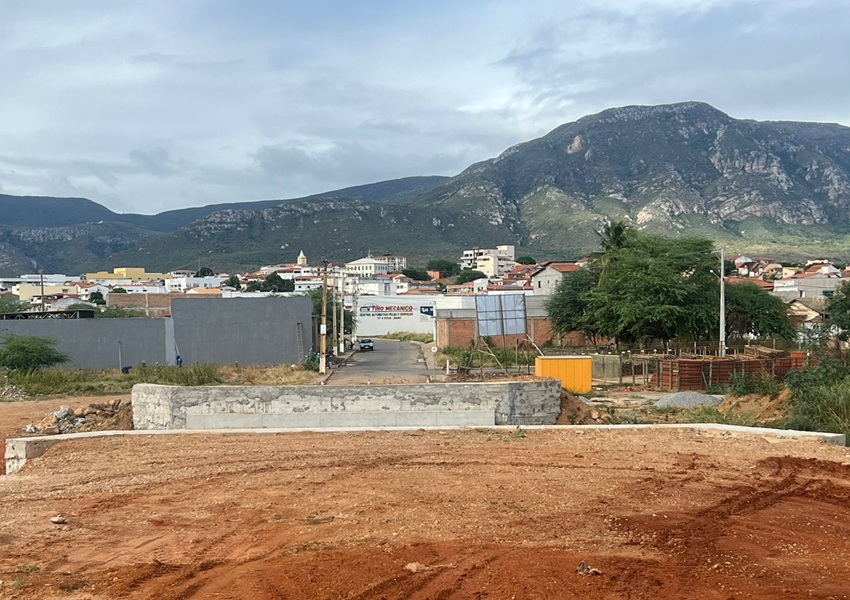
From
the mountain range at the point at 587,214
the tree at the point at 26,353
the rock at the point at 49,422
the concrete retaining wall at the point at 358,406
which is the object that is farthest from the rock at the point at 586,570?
the mountain range at the point at 587,214

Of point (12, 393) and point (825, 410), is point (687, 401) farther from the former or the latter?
point (12, 393)

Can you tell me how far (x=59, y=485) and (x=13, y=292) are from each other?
119 metres

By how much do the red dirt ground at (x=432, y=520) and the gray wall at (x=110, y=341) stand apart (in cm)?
2909

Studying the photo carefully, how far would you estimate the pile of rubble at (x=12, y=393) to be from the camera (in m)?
29.6

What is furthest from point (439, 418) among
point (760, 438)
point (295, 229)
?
point (295, 229)

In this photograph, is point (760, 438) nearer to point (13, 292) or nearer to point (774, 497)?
point (774, 497)

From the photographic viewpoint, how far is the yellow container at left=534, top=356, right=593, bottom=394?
25406 mm

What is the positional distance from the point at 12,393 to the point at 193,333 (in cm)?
1314

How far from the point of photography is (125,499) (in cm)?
1048

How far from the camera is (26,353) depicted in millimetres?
36500

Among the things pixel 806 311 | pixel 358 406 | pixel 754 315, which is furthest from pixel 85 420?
pixel 806 311

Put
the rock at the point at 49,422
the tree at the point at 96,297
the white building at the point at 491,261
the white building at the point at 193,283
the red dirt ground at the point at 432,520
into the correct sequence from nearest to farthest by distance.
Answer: the red dirt ground at the point at 432,520
the rock at the point at 49,422
the tree at the point at 96,297
the white building at the point at 193,283
the white building at the point at 491,261

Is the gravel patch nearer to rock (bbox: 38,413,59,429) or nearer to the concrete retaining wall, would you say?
the concrete retaining wall

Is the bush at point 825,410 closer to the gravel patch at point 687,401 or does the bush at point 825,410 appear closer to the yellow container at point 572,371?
the gravel patch at point 687,401
